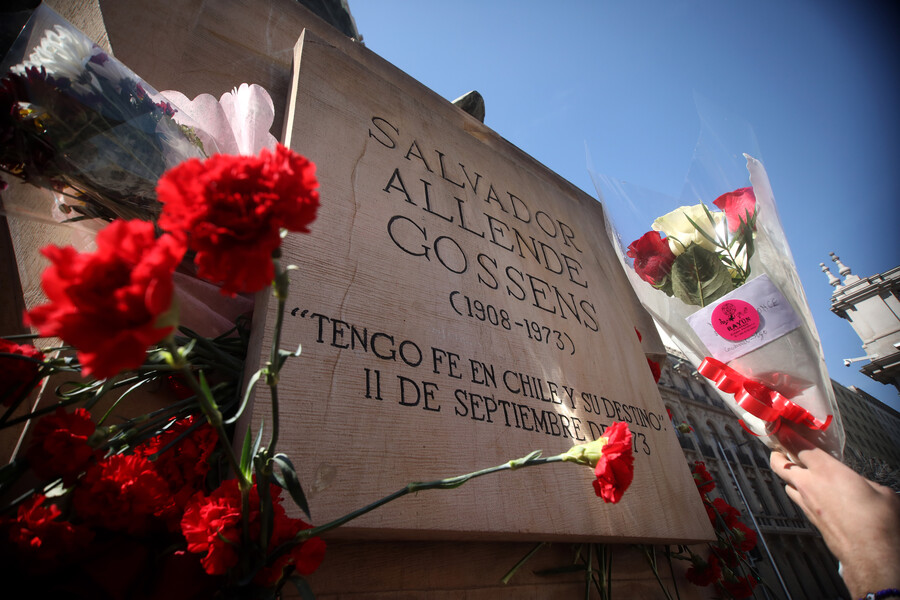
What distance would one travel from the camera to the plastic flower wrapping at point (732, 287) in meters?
1.52

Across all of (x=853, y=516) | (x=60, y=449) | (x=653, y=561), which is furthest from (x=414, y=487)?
(x=653, y=561)

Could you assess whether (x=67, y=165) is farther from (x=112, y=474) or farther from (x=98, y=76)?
(x=112, y=474)

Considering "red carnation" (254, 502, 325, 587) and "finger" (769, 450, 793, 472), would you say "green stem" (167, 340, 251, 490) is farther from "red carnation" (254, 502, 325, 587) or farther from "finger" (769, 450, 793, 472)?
"finger" (769, 450, 793, 472)

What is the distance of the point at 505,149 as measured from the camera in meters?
2.48

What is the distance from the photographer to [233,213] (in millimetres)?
483

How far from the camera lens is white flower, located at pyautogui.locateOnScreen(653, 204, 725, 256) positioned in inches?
73.8

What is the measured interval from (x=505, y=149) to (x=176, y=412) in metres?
2.05

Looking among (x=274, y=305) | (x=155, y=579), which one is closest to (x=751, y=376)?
(x=274, y=305)

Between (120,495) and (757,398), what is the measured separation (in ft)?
5.82

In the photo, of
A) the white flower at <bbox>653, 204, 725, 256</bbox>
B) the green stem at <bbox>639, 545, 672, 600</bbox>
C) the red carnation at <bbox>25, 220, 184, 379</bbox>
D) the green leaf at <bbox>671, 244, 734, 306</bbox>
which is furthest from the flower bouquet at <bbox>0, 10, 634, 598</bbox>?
the white flower at <bbox>653, 204, 725, 256</bbox>

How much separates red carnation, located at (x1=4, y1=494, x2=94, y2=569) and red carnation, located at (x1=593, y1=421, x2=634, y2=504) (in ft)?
2.63

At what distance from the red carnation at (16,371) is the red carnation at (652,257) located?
1.95 meters

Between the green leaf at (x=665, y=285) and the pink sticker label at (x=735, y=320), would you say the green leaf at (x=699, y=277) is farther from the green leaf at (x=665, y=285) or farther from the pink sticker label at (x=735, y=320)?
the pink sticker label at (x=735, y=320)

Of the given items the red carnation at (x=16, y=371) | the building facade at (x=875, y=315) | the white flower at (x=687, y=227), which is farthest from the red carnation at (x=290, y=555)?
the building facade at (x=875, y=315)
